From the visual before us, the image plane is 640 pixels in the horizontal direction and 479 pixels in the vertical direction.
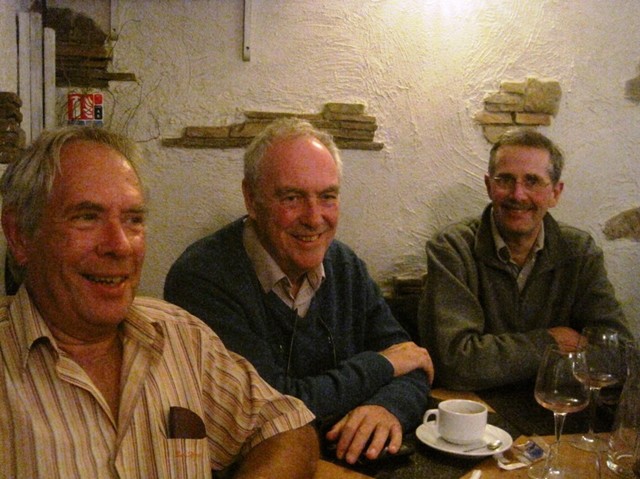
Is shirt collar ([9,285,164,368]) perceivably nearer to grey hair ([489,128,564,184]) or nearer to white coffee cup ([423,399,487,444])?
white coffee cup ([423,399,487,444])

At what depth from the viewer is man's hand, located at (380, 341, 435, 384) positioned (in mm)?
1880

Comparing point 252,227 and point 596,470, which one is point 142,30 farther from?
point 596,470

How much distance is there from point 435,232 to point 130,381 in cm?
188

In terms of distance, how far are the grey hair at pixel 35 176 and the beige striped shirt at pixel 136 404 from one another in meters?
0.16

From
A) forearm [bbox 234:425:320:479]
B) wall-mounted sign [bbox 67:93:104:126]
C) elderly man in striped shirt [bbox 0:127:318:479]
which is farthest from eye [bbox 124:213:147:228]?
wall-mounted sign [bbox 67:93:104:126]

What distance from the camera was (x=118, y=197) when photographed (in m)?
1.28

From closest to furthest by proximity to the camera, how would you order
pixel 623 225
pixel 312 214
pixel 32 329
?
pixel 32 329, pixel 312 214, pixel 623 225

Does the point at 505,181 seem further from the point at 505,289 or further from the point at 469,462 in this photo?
the point at 469,462

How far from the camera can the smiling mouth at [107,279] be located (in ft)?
4.09

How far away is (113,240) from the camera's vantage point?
1256 millimetres

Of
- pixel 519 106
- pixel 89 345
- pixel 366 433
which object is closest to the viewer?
pixel 89 345

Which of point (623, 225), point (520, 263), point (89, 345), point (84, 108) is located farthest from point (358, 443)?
point (623, 225)

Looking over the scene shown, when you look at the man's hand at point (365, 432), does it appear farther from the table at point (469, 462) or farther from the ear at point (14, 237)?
the ear at point (14, 237)

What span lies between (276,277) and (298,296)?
0.34ft
